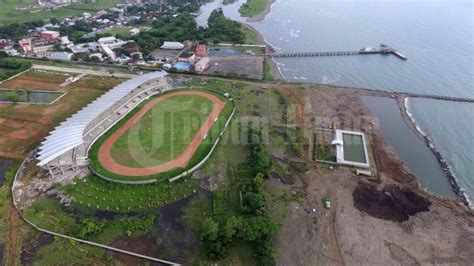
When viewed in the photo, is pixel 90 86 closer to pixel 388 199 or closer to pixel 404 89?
pixel 388 199

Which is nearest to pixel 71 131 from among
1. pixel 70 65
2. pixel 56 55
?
pixel 70 65

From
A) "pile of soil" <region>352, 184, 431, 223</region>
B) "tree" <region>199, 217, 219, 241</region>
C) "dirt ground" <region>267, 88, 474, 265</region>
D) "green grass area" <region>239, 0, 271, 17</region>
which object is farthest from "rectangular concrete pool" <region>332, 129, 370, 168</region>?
"green grass area" <region>239, 0, 271, 17</region>

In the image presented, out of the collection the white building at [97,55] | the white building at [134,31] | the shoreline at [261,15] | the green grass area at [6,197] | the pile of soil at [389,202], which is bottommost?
the green grass area at [6,197]

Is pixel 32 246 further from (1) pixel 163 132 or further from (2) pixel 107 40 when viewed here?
(2) pixel 107 40

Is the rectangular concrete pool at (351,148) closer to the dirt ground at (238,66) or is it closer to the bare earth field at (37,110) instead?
the dirt ground at (238,66)

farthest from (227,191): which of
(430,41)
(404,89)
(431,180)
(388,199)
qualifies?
(430,41)

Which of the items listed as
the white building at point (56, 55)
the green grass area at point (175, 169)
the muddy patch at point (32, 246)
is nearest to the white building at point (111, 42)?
the white building at point (56, 55)
